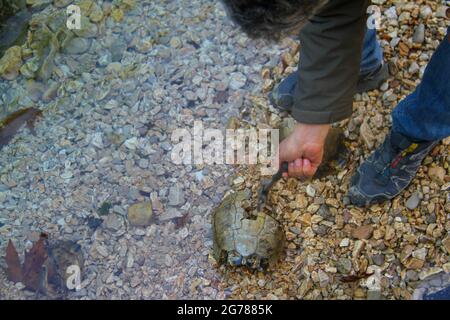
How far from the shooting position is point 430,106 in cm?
161

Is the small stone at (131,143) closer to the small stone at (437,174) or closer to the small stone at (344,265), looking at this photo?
the small stone at (344,265)

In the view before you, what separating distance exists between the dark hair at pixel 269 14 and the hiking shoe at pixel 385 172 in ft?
2.94

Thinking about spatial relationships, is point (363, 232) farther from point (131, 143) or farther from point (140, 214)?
point (131, 143)

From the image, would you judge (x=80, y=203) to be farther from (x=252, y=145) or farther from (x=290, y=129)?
(x=290, y=129)

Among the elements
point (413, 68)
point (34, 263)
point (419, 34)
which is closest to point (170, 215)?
point (34, 263)

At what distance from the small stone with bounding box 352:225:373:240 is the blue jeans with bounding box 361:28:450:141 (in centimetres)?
39

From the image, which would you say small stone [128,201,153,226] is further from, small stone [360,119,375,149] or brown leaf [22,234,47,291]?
small stone [360,119,375,149]

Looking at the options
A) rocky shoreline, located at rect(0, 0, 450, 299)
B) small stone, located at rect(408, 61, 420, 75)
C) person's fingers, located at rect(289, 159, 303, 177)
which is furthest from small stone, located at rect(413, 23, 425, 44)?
person's fingers, located at rect(289, 159, 303, 177)

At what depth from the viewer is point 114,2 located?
2.61m

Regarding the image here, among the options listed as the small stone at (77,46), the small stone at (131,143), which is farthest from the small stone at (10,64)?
the small stone at (131,143)

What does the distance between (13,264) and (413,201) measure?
150 centimetres

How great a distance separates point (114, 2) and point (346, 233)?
5.11 ft

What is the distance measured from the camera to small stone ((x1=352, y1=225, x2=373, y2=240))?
77.2 inches
